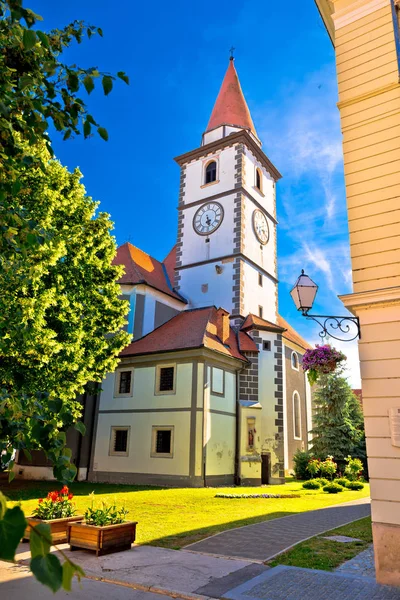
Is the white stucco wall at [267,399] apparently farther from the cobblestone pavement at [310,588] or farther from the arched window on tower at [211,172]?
the cobblestone pavement at [310,588]

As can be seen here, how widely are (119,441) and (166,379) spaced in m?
4.34

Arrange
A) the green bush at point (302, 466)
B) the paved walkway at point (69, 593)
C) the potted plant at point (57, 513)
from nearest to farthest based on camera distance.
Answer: the paved walkway at point (69, 593) < the potted plant at point (57, 513) < the green bush at point (302, 466)

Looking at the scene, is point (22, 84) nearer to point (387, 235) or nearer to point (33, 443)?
point (33, 443)

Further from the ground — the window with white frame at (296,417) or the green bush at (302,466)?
the window with white frame at (296,417)

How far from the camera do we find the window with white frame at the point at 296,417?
3200 centimetres

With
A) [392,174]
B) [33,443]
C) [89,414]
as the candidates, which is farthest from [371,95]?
[89,414]

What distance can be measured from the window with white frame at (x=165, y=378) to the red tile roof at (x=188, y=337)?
98 cm

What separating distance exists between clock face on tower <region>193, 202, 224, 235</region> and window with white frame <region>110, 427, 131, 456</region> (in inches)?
602

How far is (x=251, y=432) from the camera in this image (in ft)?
81.4

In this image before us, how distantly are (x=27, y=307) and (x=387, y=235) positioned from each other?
9969mm

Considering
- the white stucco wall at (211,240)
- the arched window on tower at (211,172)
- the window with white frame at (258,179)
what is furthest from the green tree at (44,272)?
the window with white frame at (258,179)

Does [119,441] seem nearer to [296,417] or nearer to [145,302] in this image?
[145,302]

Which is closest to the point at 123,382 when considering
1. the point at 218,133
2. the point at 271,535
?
the point at 271,535

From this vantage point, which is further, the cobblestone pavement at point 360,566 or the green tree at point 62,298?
the green tree at point 62,298
